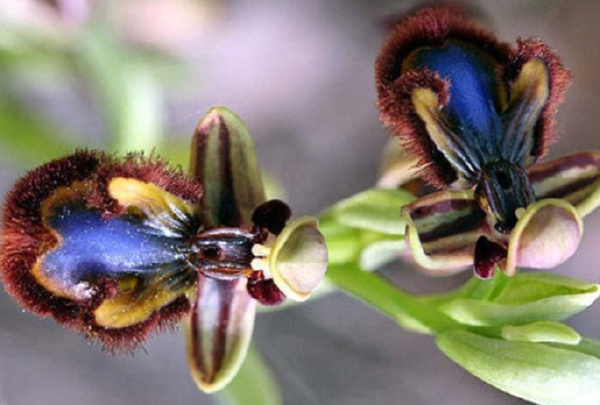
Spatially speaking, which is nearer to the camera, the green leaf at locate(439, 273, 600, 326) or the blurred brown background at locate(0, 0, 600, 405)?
the green leaf at locate(439, 273, 600, 326)

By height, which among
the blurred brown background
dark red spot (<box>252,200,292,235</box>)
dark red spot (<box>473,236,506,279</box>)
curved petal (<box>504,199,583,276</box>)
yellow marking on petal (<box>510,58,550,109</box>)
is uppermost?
the blurred brown background

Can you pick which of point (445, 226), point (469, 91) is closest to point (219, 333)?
point (445, 226)

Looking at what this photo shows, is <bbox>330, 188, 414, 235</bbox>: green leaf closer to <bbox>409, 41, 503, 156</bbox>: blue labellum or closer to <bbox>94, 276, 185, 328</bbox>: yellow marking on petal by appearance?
<bbox>409, 41, 503, 156</bbox>: blue labellum

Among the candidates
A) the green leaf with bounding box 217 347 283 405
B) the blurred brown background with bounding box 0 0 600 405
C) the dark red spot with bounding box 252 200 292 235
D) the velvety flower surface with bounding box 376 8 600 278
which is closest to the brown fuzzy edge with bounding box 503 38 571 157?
the velvety flower surface with bounding box 376 8 600 278

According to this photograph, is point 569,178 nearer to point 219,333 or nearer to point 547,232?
point 547,232

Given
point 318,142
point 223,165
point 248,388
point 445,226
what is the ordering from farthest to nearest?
point 318,142, point 248,388, point 223,165, point 445,226

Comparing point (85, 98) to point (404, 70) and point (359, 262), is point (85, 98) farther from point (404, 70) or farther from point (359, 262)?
point (404, 70)
